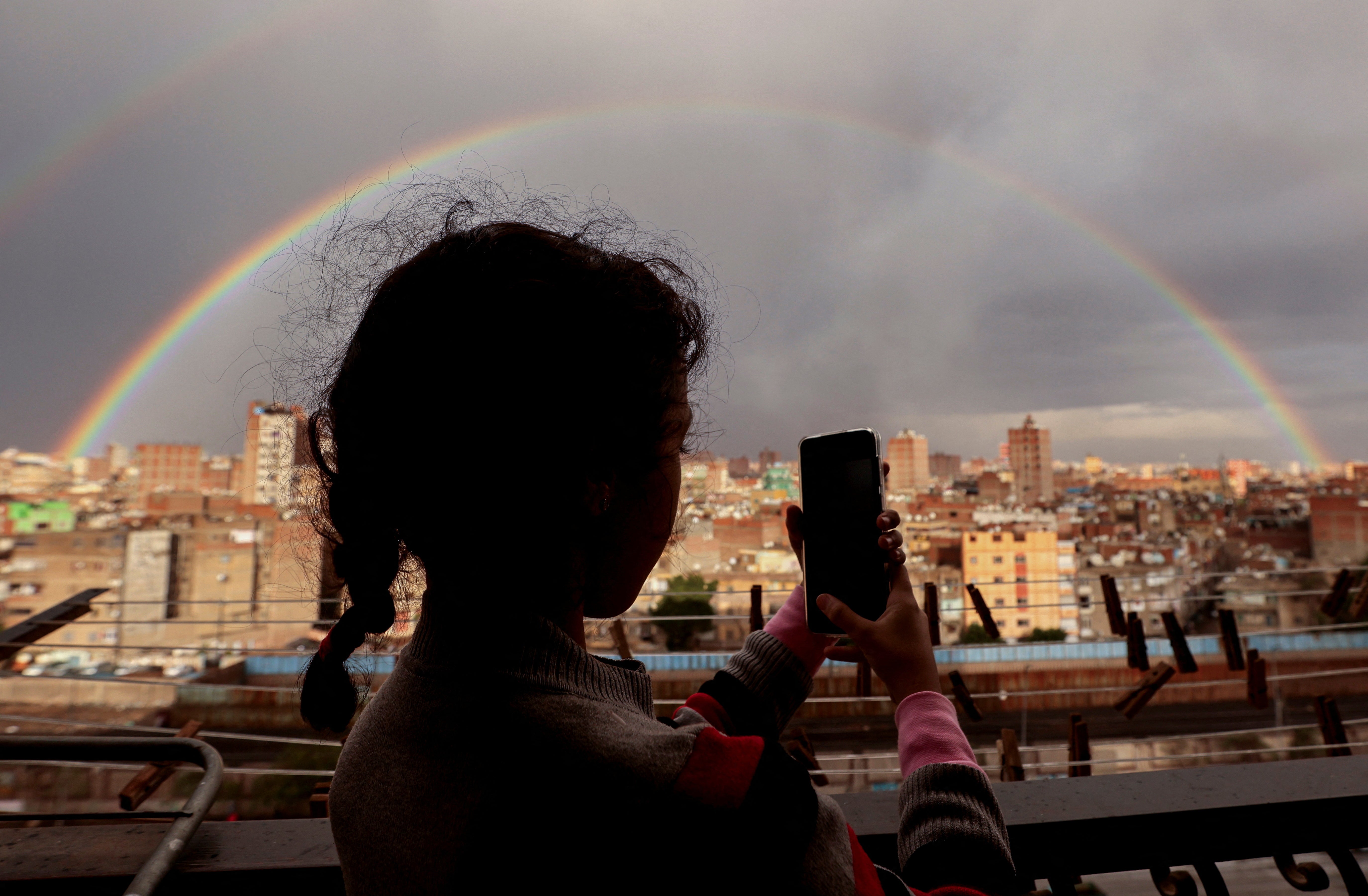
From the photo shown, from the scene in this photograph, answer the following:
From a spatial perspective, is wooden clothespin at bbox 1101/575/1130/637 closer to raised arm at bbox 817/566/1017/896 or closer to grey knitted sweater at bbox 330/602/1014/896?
raised arm at bbox 817/566/1017/896

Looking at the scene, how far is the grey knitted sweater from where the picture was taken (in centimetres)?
41

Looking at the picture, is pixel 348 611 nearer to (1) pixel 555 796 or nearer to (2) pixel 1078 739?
(1) pixel 555 796

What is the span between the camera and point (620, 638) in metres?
1.48

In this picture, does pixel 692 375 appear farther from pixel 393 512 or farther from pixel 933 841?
pixel 933 841

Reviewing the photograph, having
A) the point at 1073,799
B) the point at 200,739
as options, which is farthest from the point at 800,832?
the point at 200,739

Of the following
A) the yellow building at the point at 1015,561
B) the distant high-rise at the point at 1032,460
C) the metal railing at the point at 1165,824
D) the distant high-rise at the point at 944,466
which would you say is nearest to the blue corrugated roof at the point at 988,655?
the metal railing at the point at 1165,824

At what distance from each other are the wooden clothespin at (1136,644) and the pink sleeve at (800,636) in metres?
0.96

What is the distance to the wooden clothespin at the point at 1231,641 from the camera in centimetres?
143

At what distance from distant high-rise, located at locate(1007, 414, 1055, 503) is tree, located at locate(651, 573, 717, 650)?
1346 inches

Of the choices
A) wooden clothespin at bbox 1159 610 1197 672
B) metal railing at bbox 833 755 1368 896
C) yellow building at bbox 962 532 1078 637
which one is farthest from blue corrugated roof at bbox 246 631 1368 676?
yellow building at bbox 962 532 1078 637

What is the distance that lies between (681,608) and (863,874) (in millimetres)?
6035

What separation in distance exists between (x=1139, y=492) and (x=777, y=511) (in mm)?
42466

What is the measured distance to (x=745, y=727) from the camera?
0.81 metres

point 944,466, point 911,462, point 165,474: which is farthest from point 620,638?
point 944,466
